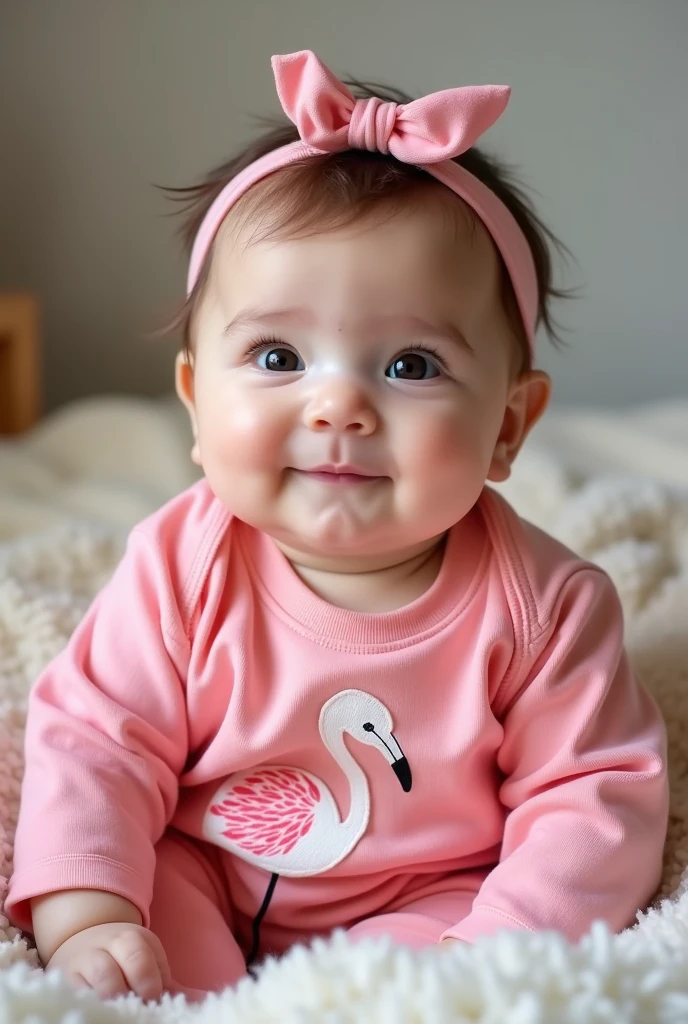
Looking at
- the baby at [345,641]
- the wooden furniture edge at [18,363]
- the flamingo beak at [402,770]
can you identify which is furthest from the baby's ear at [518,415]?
the wooden furniture edge at [18,363]

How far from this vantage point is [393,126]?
759 mm

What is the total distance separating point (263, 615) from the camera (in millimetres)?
820

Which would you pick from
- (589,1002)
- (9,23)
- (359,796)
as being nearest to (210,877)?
(359,796)

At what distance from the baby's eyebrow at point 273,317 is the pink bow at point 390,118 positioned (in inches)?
4.7

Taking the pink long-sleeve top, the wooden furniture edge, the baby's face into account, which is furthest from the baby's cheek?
the wooden furniture edge

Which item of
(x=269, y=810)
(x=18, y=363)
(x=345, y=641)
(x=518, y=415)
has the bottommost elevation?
(x=18, y=363)

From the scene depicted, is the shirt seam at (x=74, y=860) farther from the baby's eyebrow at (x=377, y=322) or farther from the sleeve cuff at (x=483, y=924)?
the baby's eyebrow at (x=377, y=322)

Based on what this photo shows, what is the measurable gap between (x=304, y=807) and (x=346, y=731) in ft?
0.22

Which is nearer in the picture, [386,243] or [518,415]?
[386,243]

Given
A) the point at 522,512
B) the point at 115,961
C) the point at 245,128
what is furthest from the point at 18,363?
the point at 115,961

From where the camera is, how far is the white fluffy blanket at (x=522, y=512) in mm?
524

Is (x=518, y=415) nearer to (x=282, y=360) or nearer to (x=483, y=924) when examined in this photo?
(x=282, y=360)

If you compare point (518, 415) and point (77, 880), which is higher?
point (518, 415)

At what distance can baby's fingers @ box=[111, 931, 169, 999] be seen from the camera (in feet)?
2.18
